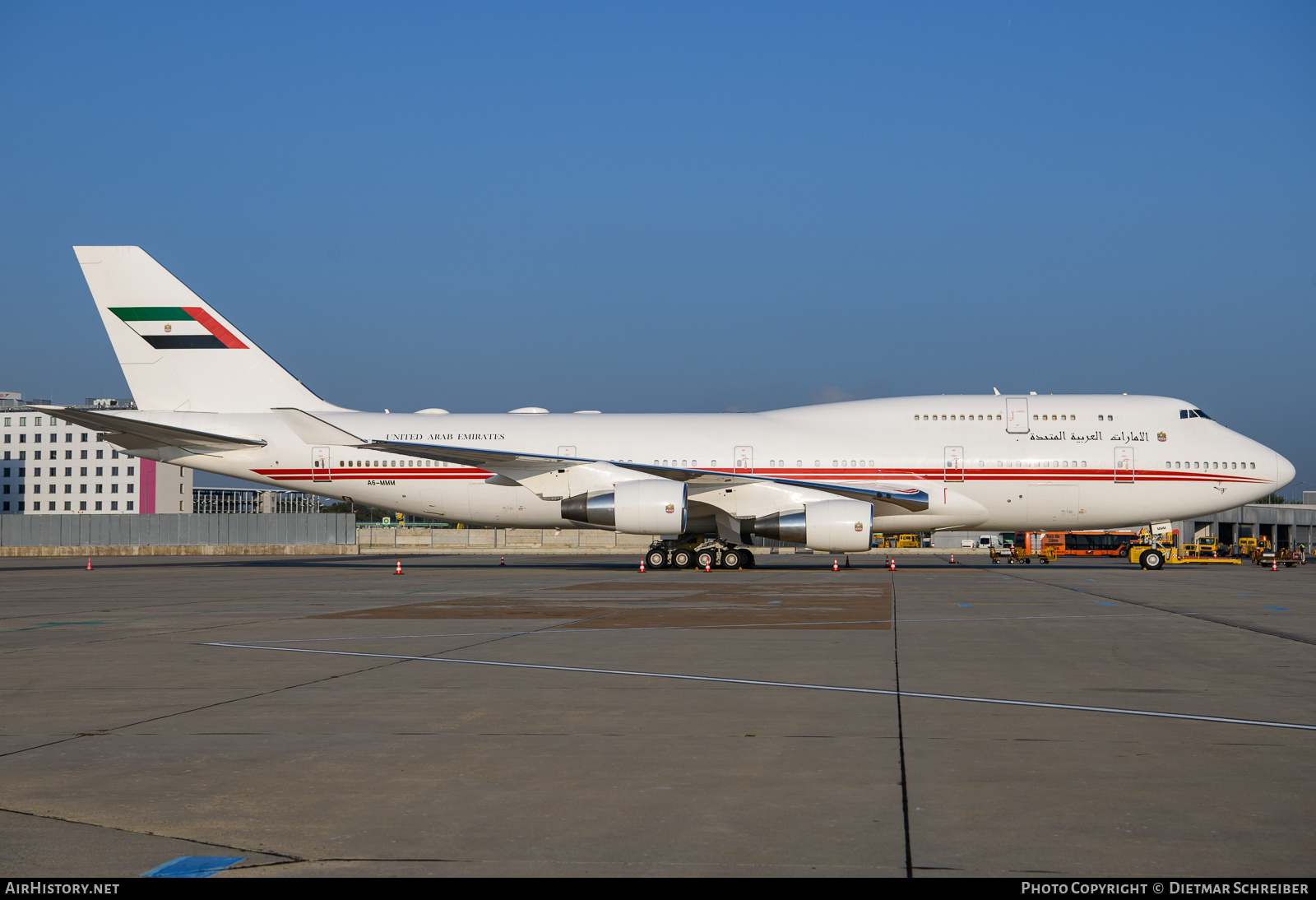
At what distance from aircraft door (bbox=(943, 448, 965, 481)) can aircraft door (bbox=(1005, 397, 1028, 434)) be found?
1.57 metres

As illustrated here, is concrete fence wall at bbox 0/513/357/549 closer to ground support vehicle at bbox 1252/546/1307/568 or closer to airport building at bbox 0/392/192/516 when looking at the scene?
ground support vehicle at bbox 1252/546/1307/568

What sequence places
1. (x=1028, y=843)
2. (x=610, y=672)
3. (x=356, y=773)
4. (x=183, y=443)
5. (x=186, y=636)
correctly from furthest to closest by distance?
(x=183, y=443)
(x=186, y=636)
(x=610, y=672)
(x=356, y=773)
(x=1028, y=843)

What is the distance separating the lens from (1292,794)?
4.87 m

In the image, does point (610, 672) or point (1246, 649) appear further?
point (1246, 649)

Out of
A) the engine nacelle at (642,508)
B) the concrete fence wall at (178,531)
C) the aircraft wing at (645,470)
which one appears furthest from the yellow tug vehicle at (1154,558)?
the concrete fence wall at (178,531)

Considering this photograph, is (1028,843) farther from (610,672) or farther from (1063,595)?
(1063,595)

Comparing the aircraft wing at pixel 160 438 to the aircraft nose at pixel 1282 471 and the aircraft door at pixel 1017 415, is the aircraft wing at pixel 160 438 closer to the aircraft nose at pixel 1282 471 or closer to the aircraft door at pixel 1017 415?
the aircraft door at pixel 1017 415

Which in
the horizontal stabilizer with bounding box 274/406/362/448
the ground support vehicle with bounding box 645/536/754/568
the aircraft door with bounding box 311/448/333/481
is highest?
the horizontal stabilizer with bounding box 274/406/362/448

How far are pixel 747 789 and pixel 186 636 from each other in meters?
9.23

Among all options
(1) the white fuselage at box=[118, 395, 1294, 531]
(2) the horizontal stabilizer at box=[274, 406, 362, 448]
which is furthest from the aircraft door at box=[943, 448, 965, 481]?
(2) the horizontal stabilizer at box=[274, 406, 362, 448]

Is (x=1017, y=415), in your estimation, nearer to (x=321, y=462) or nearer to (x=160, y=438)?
(x=321, y=462)

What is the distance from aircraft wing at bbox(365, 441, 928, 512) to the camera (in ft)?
89.7

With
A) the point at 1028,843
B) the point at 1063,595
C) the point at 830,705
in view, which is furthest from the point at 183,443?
the point at 1028,843

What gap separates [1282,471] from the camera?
2891 cm
